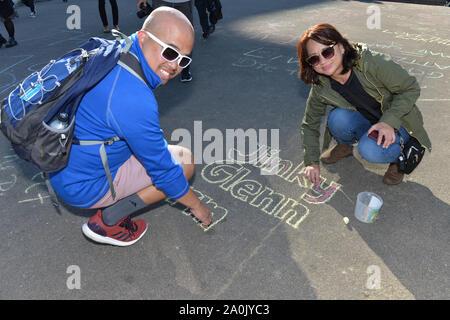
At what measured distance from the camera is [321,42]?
2375 mm

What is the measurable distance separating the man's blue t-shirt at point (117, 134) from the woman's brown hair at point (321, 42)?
1.26 meters

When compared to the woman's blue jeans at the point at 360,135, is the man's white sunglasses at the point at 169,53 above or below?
above

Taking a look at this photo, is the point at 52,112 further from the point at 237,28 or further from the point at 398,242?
the point at 237,28

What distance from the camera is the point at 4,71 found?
5719 millimetres

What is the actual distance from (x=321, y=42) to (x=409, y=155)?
4.02 feet

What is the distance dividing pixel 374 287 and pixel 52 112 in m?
2.20

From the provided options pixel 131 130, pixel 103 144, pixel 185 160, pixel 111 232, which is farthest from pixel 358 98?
pixel 111 232

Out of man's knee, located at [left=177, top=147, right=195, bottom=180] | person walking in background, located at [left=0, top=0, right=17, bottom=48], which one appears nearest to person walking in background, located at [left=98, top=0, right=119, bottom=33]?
person walking in background, located at [left=0, top=0, right=17, bottom=48]

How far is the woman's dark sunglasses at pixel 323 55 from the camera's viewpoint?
2.39 m

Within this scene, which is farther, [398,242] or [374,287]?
[398,242]

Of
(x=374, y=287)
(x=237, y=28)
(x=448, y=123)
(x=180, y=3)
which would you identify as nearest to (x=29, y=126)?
(x=374, y=287)

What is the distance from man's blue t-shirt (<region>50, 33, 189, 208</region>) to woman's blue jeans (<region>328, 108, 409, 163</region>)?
1624 mm
